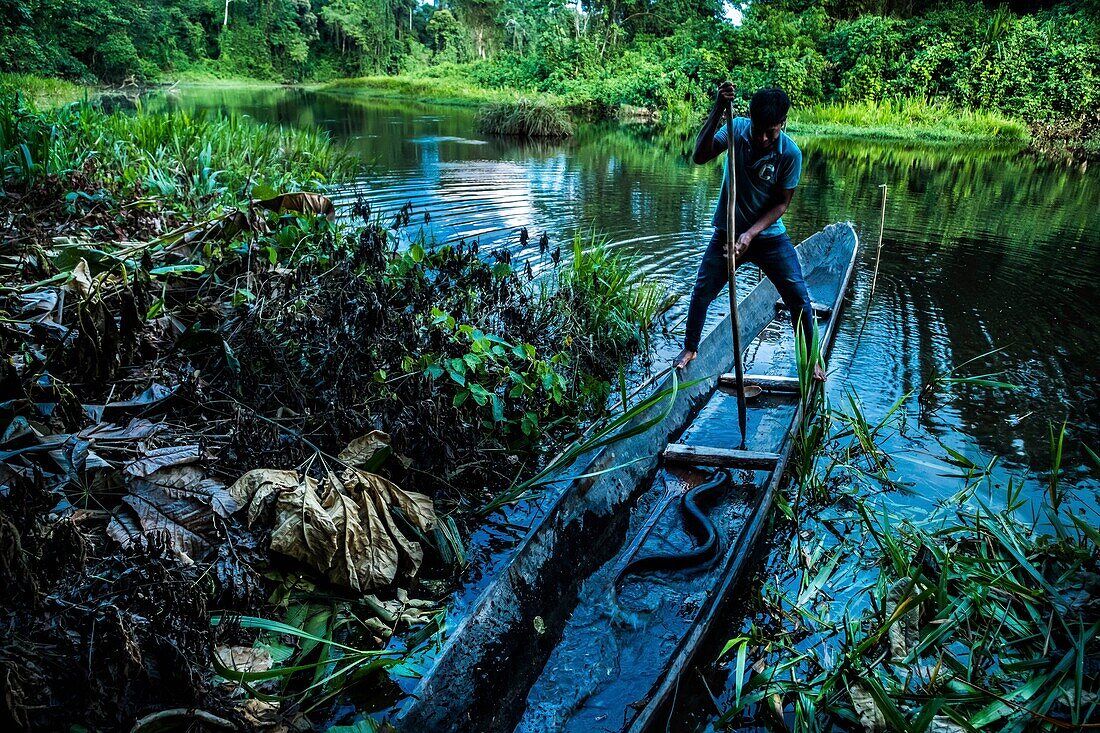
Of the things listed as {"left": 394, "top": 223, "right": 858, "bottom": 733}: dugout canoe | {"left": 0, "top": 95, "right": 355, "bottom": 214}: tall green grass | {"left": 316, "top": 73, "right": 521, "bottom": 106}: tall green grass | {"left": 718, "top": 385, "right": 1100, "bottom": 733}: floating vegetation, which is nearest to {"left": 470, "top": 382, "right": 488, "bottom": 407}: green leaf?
{"left": 394, "top": 223, "right": 858, "bottom": 733}: dugout canoe

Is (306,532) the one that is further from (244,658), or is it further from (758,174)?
(758,174)

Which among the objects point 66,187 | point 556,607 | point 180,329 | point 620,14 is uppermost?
point 620,14

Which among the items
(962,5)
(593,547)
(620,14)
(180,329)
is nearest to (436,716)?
(593,547)

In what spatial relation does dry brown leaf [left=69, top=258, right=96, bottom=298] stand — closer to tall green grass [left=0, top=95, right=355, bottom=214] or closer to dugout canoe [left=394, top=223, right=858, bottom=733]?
tall green grass [left=0, top=95, right=355, bottom=214]

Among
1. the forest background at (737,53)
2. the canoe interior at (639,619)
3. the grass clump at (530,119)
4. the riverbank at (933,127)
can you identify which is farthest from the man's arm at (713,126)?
the forest background at (737,53)

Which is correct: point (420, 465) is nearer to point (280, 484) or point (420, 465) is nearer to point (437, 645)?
point (280, 484)

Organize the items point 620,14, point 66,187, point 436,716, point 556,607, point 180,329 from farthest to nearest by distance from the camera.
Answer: point 620,14 < point 66,187 < point 180,329 < point 556,607 < point 436,716

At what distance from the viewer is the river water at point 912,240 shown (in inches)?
165

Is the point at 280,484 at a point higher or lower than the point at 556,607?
higher

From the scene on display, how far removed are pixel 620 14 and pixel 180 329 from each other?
105 feet

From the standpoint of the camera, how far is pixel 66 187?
15.8 feet

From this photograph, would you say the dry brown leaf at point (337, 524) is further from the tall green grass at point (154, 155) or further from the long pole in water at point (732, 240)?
the tall green grass at point (154, 155)

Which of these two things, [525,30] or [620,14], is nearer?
[620,14]

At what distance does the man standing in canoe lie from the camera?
3.57 meters
